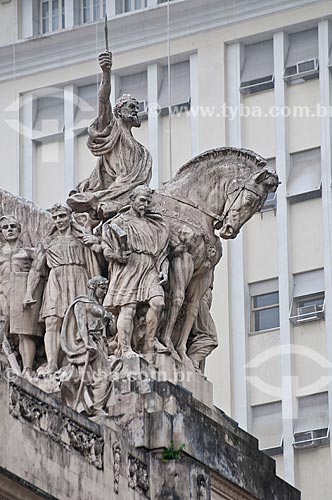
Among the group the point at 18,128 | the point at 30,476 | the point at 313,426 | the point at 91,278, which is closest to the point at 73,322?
the point at 91,278

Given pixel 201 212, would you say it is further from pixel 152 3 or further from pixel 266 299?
pixel 152 3

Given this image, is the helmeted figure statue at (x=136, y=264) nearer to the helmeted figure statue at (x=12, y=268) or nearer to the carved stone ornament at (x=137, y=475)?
the helmeted figure statue at (x=12, y=268)

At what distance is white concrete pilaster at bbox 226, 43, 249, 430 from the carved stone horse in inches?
515

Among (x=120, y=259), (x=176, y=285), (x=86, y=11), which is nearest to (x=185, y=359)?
(x=176, y=285)

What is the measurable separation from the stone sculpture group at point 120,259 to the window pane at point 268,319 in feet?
44.1

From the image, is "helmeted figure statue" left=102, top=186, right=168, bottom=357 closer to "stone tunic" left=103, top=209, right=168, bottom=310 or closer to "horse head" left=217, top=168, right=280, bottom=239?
"stone tunic" left=103, top=209, right=168, bottom=310

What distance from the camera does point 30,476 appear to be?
43375 millimetres

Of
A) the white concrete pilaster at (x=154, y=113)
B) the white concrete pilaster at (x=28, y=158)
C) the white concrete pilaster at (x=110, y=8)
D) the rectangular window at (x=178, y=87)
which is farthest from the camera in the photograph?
the white concrete pilaster at (x=28, y=158)

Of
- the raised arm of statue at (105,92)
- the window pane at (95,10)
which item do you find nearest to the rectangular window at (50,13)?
the window pane at (95,10)

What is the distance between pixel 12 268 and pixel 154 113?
17047 mm

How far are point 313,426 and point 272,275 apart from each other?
10.9 feet

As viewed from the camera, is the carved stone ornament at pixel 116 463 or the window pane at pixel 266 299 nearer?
the carved stone ornament at pixel 116 463

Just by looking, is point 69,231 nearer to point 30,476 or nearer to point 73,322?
point 73,322

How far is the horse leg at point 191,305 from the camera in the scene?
163ft
